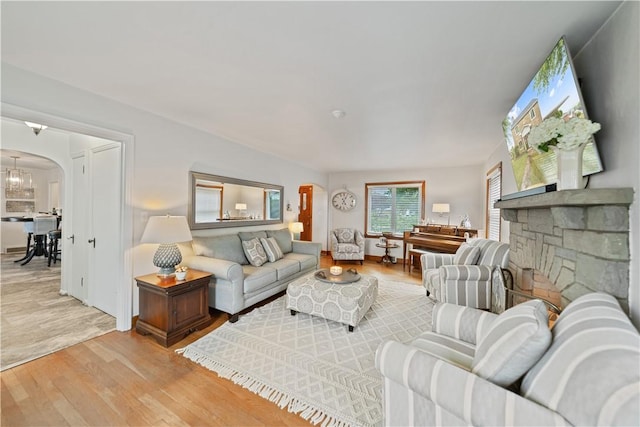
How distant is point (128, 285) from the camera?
2525 millimetres

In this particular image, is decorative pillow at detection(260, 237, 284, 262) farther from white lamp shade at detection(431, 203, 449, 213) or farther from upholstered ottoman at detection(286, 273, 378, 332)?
white lamp shade at detection(431, 203, 449, 213)

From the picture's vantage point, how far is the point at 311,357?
2.10 m

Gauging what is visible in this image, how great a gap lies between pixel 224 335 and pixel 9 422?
1.34 m

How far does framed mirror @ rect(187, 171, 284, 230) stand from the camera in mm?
3291

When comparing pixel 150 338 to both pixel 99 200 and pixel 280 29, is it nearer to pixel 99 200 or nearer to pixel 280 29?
pixel 99 200

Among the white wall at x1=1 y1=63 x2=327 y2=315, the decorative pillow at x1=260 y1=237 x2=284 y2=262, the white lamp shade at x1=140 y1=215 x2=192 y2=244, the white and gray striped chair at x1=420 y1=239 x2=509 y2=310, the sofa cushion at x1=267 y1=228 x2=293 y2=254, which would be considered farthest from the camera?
the sofa cushion at x1=267 y1=228 x2=293 y2=254

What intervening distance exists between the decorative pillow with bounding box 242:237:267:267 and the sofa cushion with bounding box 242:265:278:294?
8 cm

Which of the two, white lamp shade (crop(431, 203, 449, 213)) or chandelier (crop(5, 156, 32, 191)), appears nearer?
white lamp shade (crop(431, 203, 449, 213))

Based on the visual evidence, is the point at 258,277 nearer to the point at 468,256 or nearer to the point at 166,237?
the point at 166,237

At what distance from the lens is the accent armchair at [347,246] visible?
221 inches

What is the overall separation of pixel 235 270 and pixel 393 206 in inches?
182

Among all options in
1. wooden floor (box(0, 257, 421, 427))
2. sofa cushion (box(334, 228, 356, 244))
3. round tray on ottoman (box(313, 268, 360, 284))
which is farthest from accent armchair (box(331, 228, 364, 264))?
wooden floor (box(0, 257, 421, 427))

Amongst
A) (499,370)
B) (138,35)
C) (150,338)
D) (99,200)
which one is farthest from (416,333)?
(99,200)

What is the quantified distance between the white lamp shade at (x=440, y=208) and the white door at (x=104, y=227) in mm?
5456
